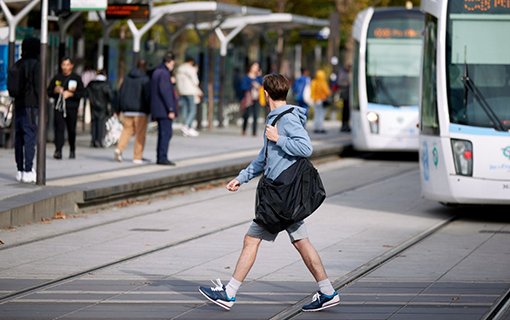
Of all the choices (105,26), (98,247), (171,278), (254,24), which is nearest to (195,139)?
(105,26)

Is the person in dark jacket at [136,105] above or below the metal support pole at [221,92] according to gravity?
above

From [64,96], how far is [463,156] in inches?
277

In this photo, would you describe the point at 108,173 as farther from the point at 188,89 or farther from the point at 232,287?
the point at 188,89

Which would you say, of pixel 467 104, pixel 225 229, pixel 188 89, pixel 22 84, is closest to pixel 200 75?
pixel 188 89

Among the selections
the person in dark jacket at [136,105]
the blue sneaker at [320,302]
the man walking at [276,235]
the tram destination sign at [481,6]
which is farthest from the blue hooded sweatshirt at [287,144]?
the person in dark jacket at [136,105]

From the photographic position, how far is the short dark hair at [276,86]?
21.7 feet

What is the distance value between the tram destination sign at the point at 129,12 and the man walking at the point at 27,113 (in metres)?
5.28

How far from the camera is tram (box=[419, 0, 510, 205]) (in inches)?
439

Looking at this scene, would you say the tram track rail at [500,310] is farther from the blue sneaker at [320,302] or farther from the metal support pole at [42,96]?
the metal support pole at [42,96]

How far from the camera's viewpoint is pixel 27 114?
12.5 meters

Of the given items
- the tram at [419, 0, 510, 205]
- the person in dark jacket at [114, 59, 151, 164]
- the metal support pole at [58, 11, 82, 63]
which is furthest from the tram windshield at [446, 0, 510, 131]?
the metal support pole at [58, 11, 82, 63]

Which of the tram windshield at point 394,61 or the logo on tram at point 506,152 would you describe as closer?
the logo on tram at point 506,152

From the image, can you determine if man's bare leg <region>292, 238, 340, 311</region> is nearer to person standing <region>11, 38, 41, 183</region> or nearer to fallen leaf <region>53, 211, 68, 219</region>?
fallen leaf <region>53, 211, 68, 219</region>

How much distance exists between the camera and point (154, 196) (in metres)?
13.9
